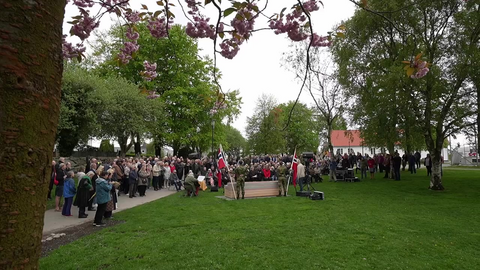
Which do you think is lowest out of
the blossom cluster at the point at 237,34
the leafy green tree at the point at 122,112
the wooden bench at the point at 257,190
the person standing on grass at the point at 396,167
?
the wooden bench at the point at 257,190

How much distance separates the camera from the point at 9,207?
1.31 metres

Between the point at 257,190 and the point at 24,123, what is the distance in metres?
16.3

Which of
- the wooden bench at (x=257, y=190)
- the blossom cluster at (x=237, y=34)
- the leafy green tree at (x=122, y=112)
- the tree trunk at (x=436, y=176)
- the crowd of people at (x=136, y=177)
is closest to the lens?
the blossom cluster at (x=237, y=34)

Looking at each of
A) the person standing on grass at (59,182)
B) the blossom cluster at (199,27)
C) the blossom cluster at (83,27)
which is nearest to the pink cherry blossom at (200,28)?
the blossom cluster at (199,27)

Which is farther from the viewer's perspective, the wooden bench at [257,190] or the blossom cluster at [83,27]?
the wooden bench at [257,190]

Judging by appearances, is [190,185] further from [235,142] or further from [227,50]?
[235,142]

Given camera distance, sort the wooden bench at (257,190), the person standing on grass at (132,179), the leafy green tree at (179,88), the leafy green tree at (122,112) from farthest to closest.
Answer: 1. the leafy green tree at (179,88)
2. the leafy green tree at (122,112)
3. the wooden bench at (257,190)
4. the person standing on grass at (132,179)

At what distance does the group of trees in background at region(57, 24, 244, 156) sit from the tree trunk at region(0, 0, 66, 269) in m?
19.2

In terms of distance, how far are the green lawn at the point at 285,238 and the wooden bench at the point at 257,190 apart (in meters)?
2.76

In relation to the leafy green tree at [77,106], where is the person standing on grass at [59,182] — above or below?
below

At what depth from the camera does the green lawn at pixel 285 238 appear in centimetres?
665

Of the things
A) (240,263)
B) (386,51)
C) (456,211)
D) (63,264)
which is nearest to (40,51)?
(240,263)

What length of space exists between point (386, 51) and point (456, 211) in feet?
47.1

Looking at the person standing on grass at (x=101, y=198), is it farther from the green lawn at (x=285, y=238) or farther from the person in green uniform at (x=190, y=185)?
the person in green uniform at (x=190, y=185)
